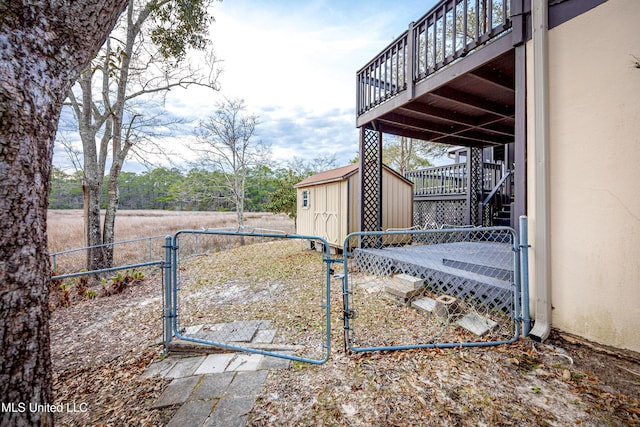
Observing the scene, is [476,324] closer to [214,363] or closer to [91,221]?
[214,363]

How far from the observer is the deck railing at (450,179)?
29.2ft

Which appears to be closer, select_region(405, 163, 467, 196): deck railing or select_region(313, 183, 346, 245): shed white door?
select_region(313, 183, 346, 245): shed white door

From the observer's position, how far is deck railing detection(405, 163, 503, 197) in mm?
8891

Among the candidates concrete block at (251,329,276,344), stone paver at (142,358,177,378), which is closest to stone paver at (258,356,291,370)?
concrete block at (251,329,276,344)

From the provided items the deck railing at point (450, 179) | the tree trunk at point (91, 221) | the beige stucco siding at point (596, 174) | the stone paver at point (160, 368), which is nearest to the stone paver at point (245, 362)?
the stone paver at point (160, 368)

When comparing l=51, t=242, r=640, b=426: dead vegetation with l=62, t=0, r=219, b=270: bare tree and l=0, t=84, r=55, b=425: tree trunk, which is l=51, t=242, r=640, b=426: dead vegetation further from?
l=62, t=0, r=219, b=270: bare tree

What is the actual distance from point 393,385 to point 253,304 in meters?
2.87

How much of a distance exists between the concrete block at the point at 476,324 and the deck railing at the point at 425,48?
3865 mm

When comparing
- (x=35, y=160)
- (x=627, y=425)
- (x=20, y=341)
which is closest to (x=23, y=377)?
(x=20, y=341)

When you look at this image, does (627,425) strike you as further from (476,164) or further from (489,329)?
(476,164)

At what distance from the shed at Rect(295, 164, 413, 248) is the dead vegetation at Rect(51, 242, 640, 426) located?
394 cm

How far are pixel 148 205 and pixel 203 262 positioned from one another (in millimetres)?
28699

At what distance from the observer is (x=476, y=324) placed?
3.00 metres

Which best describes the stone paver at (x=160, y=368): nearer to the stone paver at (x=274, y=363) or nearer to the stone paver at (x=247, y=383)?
the stone paver at (x=247, y=383)
